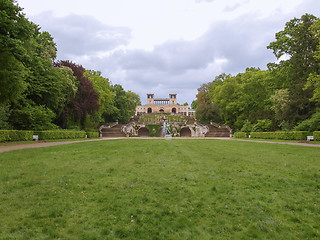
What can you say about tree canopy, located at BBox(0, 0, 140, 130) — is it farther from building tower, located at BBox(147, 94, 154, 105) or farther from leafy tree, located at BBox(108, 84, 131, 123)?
building tower, located at BBox(147, 94, 154, 105)

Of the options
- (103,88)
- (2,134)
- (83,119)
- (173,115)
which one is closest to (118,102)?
(103,88)

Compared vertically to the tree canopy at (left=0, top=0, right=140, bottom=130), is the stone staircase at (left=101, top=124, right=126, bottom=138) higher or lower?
lower

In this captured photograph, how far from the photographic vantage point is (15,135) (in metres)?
19.4

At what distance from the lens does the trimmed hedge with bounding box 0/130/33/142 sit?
18.0 meters

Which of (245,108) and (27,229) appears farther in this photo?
(245,108)

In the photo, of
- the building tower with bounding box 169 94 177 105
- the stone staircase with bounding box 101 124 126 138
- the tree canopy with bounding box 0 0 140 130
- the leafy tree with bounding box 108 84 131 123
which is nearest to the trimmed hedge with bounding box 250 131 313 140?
the tree canopy with bounding box 0 0 140 130

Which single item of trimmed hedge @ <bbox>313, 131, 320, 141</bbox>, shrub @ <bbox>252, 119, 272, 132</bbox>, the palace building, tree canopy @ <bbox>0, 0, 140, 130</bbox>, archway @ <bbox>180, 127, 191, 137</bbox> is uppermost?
the palace building

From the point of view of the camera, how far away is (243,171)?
7.57 m

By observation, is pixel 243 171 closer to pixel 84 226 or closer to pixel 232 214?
pixel 232 214

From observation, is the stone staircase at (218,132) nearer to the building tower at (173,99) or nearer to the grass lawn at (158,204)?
the grass lawn at (158,204)

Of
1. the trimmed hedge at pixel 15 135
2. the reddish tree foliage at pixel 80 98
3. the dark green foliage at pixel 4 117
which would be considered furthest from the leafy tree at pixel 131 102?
the dark green foliage at pixel 4 117

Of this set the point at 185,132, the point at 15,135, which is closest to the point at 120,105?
the point at 185,132

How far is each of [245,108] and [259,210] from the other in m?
43.1

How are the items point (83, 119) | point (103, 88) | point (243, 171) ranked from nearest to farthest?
point (243, 171) → point (83, 119) → point (103, 88)
